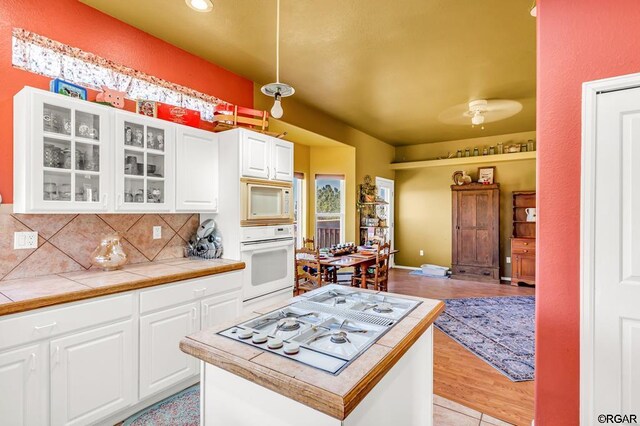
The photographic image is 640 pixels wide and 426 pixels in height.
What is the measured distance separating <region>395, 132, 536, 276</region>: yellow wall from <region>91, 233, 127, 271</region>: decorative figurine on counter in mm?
6318

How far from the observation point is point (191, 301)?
2.38 meters

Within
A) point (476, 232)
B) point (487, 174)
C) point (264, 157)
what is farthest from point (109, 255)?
point (487, 174)

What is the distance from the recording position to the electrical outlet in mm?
2021

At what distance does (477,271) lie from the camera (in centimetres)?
624

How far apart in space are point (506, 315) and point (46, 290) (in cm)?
479

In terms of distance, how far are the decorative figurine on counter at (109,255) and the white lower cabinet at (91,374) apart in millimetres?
541

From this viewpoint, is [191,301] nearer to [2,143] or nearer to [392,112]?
[2,143]

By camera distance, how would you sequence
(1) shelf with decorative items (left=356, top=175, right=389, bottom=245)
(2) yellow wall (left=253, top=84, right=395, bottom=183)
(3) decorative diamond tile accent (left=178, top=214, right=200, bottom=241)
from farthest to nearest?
(1) shelf with decorative items (left=356, top=175, right=389, bottom=245) < (2) yellow wall (left=253, top=84, right=395, bottom=183) < (3) decorative diamond tile accent (left=178, top=214, right=200, bottom=241)

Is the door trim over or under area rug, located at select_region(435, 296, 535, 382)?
over

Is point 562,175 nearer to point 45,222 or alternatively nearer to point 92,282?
point 92,282

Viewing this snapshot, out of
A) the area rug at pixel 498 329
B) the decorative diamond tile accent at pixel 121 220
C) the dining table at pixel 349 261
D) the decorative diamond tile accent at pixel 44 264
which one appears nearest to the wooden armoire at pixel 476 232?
the area rug at pixel 498 329

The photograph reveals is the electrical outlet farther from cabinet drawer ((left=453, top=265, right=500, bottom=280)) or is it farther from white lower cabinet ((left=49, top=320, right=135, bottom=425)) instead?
cabinet drawer ((left=453, top=265, right=500, bottom=280))

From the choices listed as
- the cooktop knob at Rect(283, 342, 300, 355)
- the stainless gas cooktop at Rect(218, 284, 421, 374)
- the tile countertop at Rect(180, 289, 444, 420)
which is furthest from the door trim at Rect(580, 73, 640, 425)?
the cooktop knob at Rect(283, 342, 300, 355)

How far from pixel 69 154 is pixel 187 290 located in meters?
1.20
